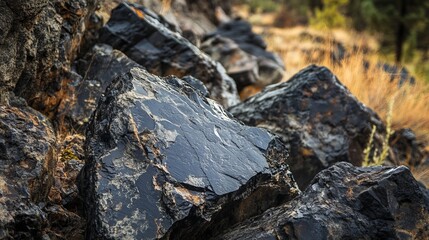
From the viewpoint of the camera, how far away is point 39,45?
279 centimetres

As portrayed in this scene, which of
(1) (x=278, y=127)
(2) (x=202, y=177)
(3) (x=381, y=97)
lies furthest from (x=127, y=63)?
(3) (x=381, y=97)

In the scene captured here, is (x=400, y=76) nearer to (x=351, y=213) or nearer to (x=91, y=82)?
(x=91, y=82)

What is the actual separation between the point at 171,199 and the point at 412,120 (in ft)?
15.4

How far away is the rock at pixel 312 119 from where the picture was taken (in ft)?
12.3

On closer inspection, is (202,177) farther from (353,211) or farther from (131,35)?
(131,35)

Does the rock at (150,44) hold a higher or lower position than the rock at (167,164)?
higher

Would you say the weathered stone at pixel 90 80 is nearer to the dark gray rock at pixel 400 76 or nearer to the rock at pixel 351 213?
the rock at pixel 351 213

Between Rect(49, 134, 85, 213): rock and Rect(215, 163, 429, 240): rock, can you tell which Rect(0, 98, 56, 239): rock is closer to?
Rect(49, 134, 85, 213): rock

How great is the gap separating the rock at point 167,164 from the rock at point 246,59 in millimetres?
3090

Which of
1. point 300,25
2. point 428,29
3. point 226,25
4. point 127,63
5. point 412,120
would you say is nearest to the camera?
point 127,63

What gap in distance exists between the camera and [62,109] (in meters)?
3.17

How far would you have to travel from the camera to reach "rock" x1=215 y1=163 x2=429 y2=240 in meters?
2.12

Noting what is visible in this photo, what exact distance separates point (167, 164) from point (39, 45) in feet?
4.12

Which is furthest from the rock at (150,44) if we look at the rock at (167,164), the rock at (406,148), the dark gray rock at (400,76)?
the dark gray rock at (400,76)
